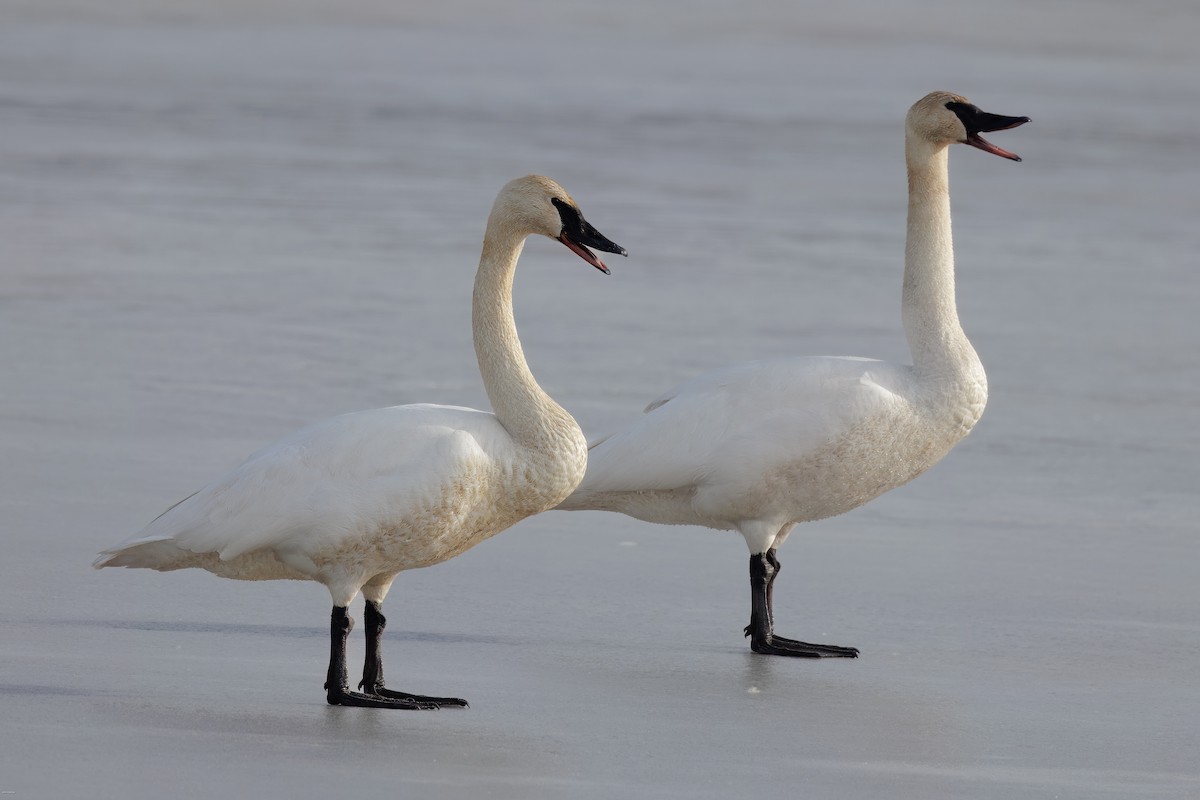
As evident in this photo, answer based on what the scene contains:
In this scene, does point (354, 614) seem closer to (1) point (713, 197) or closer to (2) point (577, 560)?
(2) point (577, 560)

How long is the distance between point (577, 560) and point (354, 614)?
2.54 ft

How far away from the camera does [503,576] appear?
22.0 feet

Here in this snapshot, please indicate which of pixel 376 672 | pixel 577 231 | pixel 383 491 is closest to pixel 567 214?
pixel 577 231

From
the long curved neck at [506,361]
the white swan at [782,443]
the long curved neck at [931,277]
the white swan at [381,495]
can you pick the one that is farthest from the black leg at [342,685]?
the long curved neck at [931,277]

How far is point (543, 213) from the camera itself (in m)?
5.57

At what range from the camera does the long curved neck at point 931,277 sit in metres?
6.61

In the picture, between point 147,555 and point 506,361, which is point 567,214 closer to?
point 506,361

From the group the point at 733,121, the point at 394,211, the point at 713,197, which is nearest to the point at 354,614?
the point at 394,211

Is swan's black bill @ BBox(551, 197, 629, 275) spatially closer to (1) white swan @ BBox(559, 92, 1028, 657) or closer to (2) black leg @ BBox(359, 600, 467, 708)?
(1) white swan @ BBox(559, 92, 1028, 657)

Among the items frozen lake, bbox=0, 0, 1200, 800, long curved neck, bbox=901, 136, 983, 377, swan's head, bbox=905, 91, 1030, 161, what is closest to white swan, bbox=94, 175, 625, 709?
frozen lake, bbox=0, 0, 1200, 800

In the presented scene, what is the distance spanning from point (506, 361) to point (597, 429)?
3139 mm

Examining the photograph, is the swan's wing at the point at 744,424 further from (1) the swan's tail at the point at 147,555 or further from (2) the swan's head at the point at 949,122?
(1) the swan's tail at the point at 147,555

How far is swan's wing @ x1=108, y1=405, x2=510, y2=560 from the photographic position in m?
5.19

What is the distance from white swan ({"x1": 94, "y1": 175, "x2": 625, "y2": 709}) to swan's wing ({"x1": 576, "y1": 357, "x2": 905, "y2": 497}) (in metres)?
0.92
